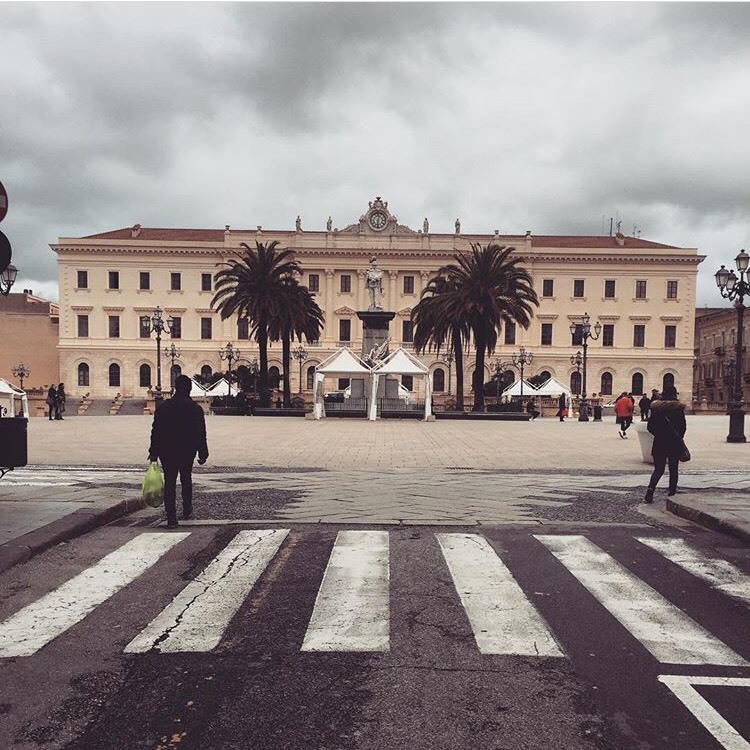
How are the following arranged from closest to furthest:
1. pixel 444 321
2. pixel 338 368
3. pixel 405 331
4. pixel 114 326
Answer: pixel 338 368
pixel 444 321
pixel 114 326
pixel 405 331

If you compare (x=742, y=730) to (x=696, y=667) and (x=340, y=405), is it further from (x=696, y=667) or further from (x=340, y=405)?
(x=340, y=405)

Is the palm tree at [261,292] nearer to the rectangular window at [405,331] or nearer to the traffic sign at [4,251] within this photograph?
the rectangular window at [405,331]

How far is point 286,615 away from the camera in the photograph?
460 cm

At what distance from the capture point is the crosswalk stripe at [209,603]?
4.10 metres

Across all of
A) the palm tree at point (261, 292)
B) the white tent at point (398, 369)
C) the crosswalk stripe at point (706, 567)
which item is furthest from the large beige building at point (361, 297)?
the crosswalk stripe at point (706, 567)

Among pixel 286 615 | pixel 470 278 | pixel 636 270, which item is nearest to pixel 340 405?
pixel 470 278

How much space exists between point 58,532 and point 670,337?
231ft

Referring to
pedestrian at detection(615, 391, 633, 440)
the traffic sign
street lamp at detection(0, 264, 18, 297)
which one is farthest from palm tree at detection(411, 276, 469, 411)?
the traffic sign

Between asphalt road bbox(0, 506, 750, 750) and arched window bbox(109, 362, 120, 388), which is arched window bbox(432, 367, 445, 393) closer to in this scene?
arched window bbox(109, 362, 120, 388)

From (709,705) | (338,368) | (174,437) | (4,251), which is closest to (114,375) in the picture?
(338,368)

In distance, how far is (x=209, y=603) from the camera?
4844 mm

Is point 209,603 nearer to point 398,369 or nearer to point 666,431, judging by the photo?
point 666,431

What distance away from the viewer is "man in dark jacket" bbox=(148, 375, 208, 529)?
7.62 meters

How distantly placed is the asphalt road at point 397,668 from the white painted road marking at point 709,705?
0.01m
